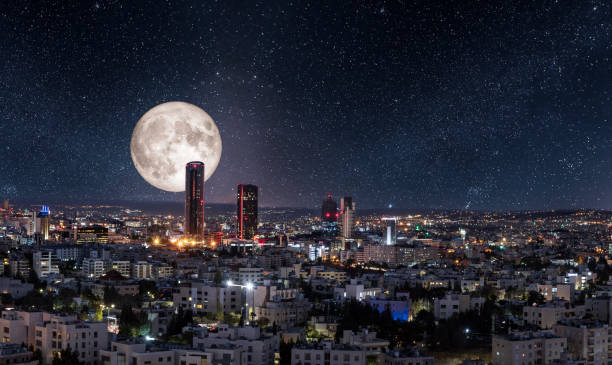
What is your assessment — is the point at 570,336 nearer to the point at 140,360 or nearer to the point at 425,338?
the point at 425,338

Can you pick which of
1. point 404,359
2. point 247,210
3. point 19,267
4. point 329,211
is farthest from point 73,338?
point 329,211

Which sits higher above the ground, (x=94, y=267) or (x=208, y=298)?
(x=94, y=267)

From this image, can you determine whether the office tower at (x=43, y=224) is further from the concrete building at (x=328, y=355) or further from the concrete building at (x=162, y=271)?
the concrete building at (x=328, y=355)

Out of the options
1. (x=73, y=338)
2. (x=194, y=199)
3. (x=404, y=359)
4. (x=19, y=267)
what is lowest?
(x=404, y=359)

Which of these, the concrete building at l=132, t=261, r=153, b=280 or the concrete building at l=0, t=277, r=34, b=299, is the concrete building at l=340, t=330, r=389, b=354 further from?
the concrete building at l=132, t=261, r=153, b=280

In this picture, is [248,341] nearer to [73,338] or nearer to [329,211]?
[73,338]

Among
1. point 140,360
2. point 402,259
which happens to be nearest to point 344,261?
point 402,259
